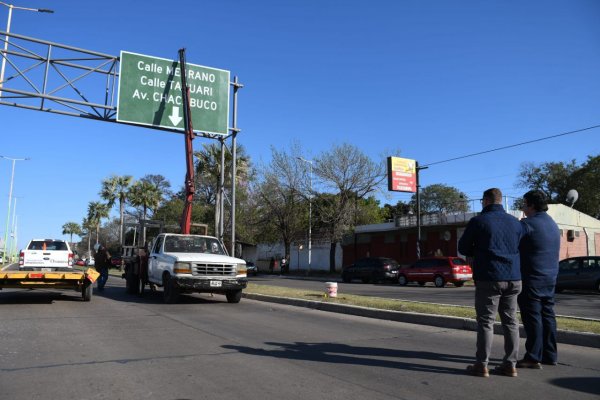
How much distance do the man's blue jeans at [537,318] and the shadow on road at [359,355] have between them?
2.65 ft

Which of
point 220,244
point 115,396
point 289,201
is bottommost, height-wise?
point 115,396

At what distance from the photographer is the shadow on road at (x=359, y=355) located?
19.4ft

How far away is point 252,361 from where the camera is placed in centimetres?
609

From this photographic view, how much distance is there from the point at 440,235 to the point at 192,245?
25.9m

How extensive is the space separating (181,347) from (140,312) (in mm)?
4548

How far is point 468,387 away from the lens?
4.95 meters

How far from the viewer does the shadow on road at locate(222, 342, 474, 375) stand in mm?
5910

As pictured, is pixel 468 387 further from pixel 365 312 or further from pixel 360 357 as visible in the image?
pixel 365 312

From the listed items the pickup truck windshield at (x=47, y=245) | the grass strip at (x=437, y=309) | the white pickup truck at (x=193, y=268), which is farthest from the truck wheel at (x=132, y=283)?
the grass strip at (x=437, y=309)

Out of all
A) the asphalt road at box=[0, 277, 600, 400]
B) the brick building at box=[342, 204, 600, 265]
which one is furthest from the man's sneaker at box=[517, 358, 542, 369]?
the brick building at box=[342, 204, 600, 265]

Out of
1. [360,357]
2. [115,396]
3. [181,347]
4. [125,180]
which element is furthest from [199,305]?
[125,180]

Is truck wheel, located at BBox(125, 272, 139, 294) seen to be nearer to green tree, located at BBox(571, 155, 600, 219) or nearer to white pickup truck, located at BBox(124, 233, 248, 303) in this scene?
white pickup truck, located at BBox(124, 233, 248, 303)

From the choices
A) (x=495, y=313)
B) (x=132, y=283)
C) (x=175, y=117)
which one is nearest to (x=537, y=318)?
(x=495, y=313)

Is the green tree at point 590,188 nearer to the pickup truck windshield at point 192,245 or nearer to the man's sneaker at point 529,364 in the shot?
the pickup truck windshield at point 192,245
